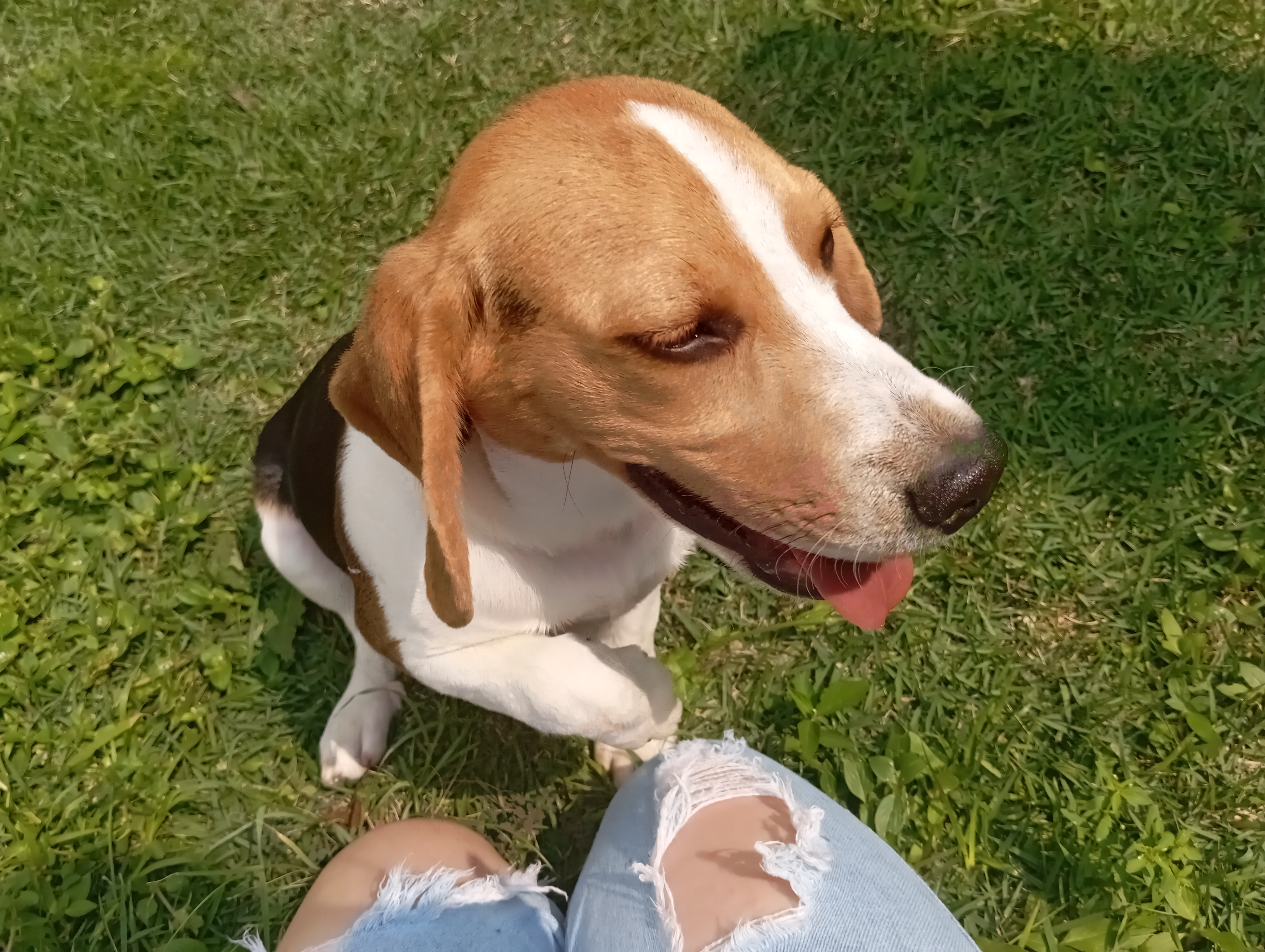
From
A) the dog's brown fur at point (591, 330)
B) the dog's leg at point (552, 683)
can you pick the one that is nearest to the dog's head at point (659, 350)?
the dog's brown fur at point (591, 330)

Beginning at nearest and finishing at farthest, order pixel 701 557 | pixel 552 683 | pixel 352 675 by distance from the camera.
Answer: pixel 552 683 → pixel 352 675 → pixel 701 557

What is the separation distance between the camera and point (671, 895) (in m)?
2.09

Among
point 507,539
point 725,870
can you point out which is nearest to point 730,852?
point 725,870

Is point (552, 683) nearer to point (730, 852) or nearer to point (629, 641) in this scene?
point (730, 852)

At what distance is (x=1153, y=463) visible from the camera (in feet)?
11.2

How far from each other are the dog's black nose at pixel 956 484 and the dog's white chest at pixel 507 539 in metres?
0.63

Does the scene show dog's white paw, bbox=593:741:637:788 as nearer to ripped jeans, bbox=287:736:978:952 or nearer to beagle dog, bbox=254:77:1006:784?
ripped jeans, bbox=287:736:978:952

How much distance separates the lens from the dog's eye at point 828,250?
1.97 m

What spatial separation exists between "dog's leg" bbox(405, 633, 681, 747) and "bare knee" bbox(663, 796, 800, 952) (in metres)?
0.31

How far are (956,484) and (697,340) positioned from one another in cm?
61

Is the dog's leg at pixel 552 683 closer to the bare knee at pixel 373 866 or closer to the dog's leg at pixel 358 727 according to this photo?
the bare knee at pixel 373 866

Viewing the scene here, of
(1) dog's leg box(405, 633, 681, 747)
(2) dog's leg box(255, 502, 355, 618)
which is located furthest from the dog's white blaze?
(2) dog's leg box(255, 502, 355, 618)

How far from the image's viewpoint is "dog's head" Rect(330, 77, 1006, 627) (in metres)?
1.75

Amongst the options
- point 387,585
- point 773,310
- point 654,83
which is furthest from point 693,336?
point 387,585
